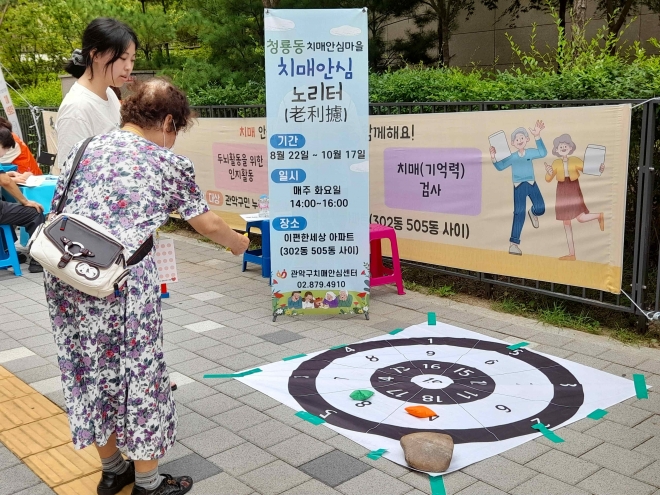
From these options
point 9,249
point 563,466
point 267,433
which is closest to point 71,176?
point 267,433

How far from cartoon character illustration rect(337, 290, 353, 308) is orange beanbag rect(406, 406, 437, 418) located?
185cm

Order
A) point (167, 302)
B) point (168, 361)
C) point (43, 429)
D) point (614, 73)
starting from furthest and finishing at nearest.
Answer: point (167, 302)
point (614, 73)
point (168, 361)
point (43, 429)

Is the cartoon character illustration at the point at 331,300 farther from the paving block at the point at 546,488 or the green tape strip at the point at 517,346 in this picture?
the paving block at the point at 546,488

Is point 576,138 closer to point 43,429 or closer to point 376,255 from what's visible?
Answer: point 376,255

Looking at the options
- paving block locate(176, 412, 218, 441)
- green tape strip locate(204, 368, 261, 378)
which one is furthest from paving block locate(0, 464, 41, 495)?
green tape strip locate(204, 368, 261, 378)

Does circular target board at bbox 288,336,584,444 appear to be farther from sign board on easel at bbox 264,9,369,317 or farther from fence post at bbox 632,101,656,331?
fence post at bbox 632,101,656,331

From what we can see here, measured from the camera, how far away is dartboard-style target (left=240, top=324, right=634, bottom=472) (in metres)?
3.74

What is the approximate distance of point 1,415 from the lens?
4.21 metres

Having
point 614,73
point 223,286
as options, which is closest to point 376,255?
point 223,286

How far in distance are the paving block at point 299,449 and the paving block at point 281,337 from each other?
Answer: 62.3 inches

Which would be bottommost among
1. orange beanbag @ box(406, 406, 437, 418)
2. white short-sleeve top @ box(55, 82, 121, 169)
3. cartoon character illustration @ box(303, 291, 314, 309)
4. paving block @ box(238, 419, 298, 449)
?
paving block @ box(238, 419, 298, 449)

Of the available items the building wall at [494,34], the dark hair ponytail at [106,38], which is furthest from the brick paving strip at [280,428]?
the building wall at [494,34]

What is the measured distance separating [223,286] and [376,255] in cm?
160

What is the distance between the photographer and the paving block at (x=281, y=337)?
530 cm
